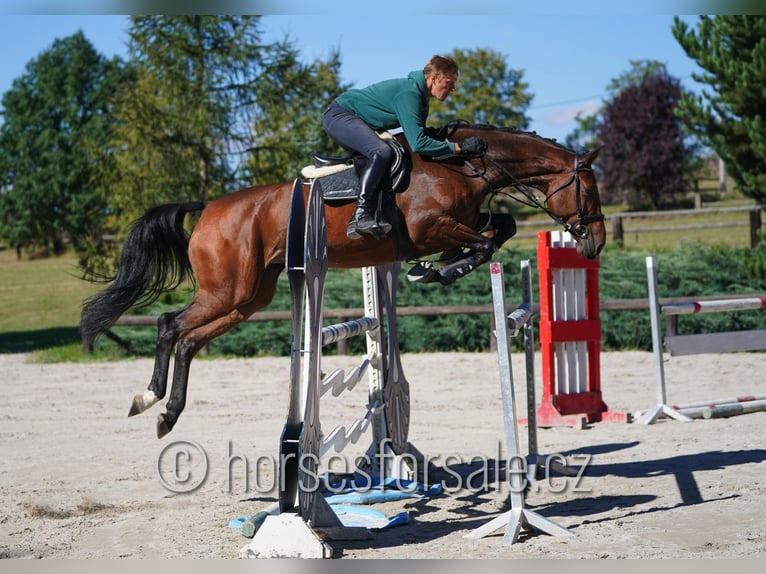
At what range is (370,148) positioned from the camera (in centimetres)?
496

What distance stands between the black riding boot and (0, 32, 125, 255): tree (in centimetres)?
3143

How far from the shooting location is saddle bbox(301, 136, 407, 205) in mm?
5051

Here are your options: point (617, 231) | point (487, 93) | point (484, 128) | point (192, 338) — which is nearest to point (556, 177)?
point (484, 128)

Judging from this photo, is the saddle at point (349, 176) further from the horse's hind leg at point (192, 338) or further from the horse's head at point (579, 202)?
the horse's head at point (579, 202)

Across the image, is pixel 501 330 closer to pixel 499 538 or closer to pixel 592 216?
pixel 499 538

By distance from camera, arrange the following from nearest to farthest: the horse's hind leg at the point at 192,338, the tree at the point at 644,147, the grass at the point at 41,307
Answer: the horse's hind leg at the point at 192,338, the grass at the point at 41,307, the tree at the point at 644,147

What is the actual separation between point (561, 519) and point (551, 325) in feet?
10.1

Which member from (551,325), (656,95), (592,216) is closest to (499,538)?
(592,216)

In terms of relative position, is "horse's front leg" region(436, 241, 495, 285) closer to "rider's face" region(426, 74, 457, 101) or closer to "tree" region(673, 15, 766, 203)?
"rider's face" region(426, 74, 457, 101)

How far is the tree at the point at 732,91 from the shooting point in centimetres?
1376

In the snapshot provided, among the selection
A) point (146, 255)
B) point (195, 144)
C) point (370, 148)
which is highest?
point (195, 144)

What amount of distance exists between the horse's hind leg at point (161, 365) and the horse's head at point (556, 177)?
6.63 ft

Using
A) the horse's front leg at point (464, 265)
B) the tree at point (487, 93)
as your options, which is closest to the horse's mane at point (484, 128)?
the horse's front leg at point (464, 265)

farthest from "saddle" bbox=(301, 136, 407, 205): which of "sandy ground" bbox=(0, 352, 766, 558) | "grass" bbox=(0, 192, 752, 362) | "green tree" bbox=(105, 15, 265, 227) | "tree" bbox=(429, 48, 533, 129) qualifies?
"tree" bbox=(429, 48, 533, 129)
